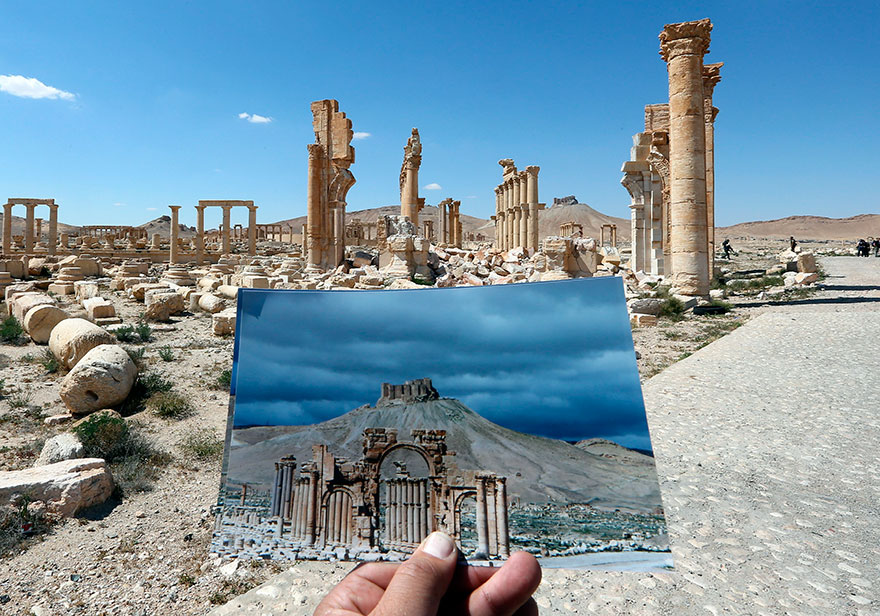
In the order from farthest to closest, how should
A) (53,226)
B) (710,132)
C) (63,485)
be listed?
(53,226) → (710,132) → (63,485)

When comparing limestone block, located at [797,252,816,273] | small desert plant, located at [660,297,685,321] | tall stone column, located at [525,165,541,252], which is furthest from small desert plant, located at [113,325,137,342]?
limestone block, located at [797,252,816,273]

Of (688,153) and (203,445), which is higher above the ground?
(688,153)

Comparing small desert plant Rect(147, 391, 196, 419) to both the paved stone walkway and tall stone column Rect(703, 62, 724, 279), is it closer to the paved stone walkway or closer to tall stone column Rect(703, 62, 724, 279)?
the paved stone walkway

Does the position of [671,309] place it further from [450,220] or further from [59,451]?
[450,220]

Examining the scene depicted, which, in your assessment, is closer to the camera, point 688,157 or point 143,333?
point 143,333

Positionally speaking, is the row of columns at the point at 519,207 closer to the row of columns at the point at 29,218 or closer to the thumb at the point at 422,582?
Result: the thumb at the point at 422,582

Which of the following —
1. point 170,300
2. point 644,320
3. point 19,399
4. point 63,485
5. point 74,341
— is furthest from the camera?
point 170,300

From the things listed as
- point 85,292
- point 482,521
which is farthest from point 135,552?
point 85,292
